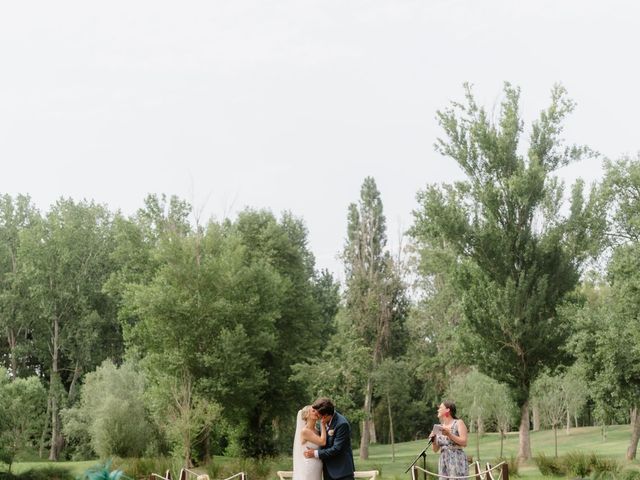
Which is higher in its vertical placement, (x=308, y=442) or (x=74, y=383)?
(x=74, y=383)

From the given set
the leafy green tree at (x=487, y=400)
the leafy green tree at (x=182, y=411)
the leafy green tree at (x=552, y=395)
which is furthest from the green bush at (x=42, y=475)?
the leafy green tree at (x=552, y=395)

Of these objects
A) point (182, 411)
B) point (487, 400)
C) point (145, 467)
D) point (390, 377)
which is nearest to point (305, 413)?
point (145, 467)

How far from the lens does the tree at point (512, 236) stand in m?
32.0

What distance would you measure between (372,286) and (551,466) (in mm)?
23667

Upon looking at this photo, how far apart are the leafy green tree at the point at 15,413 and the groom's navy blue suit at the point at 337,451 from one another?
3300 cm

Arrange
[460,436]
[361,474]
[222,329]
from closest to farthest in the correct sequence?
1. [361,474]
2. [460,436]
3. [222,329]

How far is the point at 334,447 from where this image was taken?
9734 mm

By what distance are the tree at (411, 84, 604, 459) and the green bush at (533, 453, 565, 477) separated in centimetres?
483

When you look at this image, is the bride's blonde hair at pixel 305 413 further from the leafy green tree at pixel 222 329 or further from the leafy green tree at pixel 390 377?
the leafy green tree at pixel 390 377

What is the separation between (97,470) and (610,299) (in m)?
29.6

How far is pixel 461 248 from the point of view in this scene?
1308 inches

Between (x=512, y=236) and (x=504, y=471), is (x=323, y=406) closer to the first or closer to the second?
(x=504, y=471)

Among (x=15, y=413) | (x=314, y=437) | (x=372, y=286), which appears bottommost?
(x=314, y=437)

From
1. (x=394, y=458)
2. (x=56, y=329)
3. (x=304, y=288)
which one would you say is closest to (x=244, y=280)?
(x=304, y=288)
